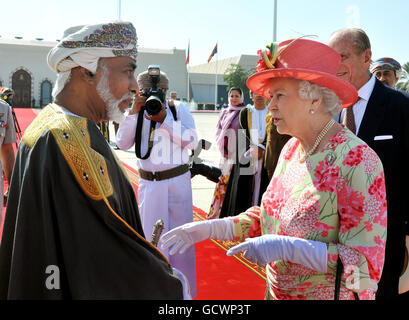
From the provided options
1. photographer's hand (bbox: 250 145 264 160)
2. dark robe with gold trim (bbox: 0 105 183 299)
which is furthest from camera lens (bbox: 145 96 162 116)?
photographer's hand (bbox: 250 145 264 160)

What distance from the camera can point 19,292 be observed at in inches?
51.8

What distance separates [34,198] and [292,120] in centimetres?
116

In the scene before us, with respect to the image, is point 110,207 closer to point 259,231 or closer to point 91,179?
point 91,179

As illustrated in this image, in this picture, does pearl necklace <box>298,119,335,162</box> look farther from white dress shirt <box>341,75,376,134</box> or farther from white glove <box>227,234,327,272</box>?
white dress shirt <box>341,75,376,134</box>

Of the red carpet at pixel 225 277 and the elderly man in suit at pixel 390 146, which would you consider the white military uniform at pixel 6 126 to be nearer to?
the red carpet at pixel 225 277

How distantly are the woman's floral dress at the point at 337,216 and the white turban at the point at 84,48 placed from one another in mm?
1024

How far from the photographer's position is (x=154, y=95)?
3357 mm

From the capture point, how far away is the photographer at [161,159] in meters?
3.46

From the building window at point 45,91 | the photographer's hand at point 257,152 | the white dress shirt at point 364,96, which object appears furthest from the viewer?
the building window at point 45,91

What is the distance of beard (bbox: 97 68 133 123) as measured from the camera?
1681mm

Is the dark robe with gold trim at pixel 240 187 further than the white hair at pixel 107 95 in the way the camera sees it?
Yes

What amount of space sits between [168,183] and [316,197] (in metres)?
2.04

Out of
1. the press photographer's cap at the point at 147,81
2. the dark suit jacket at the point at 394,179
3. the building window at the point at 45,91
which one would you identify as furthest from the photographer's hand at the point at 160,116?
the building window at the point at 45,91
